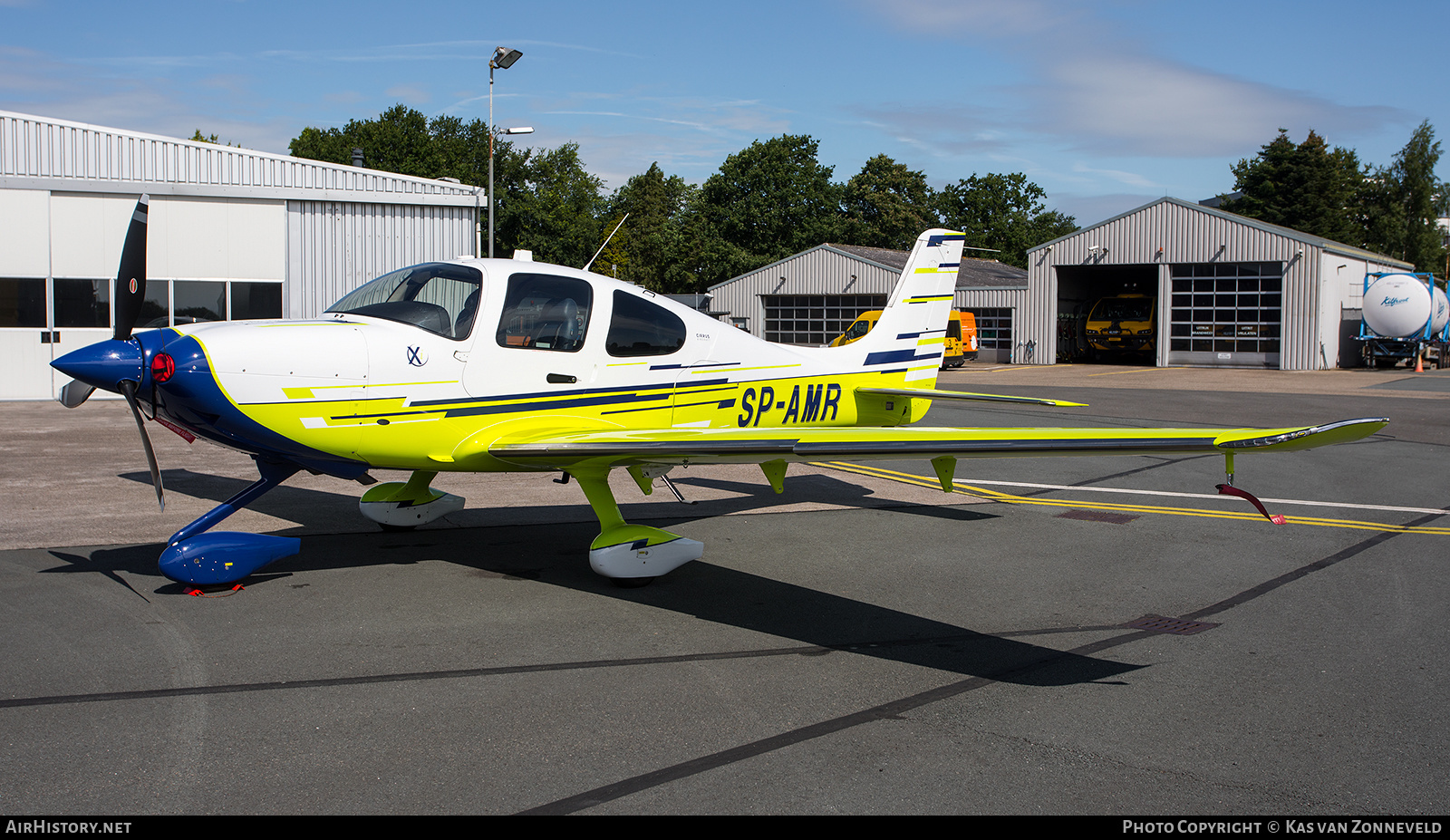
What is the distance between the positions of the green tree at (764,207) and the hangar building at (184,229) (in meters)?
45.1

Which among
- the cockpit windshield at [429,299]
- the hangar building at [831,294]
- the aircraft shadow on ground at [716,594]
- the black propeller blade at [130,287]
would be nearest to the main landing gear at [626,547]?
the aircraft shadow on ground at [716,594]

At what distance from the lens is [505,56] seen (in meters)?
22.5

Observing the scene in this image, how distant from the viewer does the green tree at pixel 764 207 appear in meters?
65.4

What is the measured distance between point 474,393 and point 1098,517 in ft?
19.7

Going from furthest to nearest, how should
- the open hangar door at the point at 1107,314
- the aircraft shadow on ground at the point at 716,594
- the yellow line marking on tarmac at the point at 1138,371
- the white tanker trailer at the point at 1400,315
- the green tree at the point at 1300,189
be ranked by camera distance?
the green tree at the point at 1300,189 → the open hangar door at the point at 1107,314 → the yellow line marking on tarmac at the point at 1138,371 → the white tanker trailer at the point at 1400,315 → the aircraft shadow on ground at the point at 716,594

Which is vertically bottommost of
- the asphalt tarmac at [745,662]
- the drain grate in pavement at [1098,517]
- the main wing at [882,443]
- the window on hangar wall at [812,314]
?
the asphalt tarmac at [745,662]

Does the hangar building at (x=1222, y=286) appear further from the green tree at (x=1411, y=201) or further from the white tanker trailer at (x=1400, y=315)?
the green tree at (x=1411, y=201)

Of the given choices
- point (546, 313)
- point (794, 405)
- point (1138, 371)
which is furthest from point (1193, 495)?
point (1138, 371)

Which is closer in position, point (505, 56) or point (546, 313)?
point (546, 313)

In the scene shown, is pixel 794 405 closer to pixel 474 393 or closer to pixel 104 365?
pixel 474 393

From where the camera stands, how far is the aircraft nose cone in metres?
5.55

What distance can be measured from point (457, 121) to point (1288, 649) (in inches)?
3740

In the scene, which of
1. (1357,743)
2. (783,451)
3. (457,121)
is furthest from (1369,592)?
(457,121)

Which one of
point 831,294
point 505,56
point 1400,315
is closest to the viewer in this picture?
point 505,56
